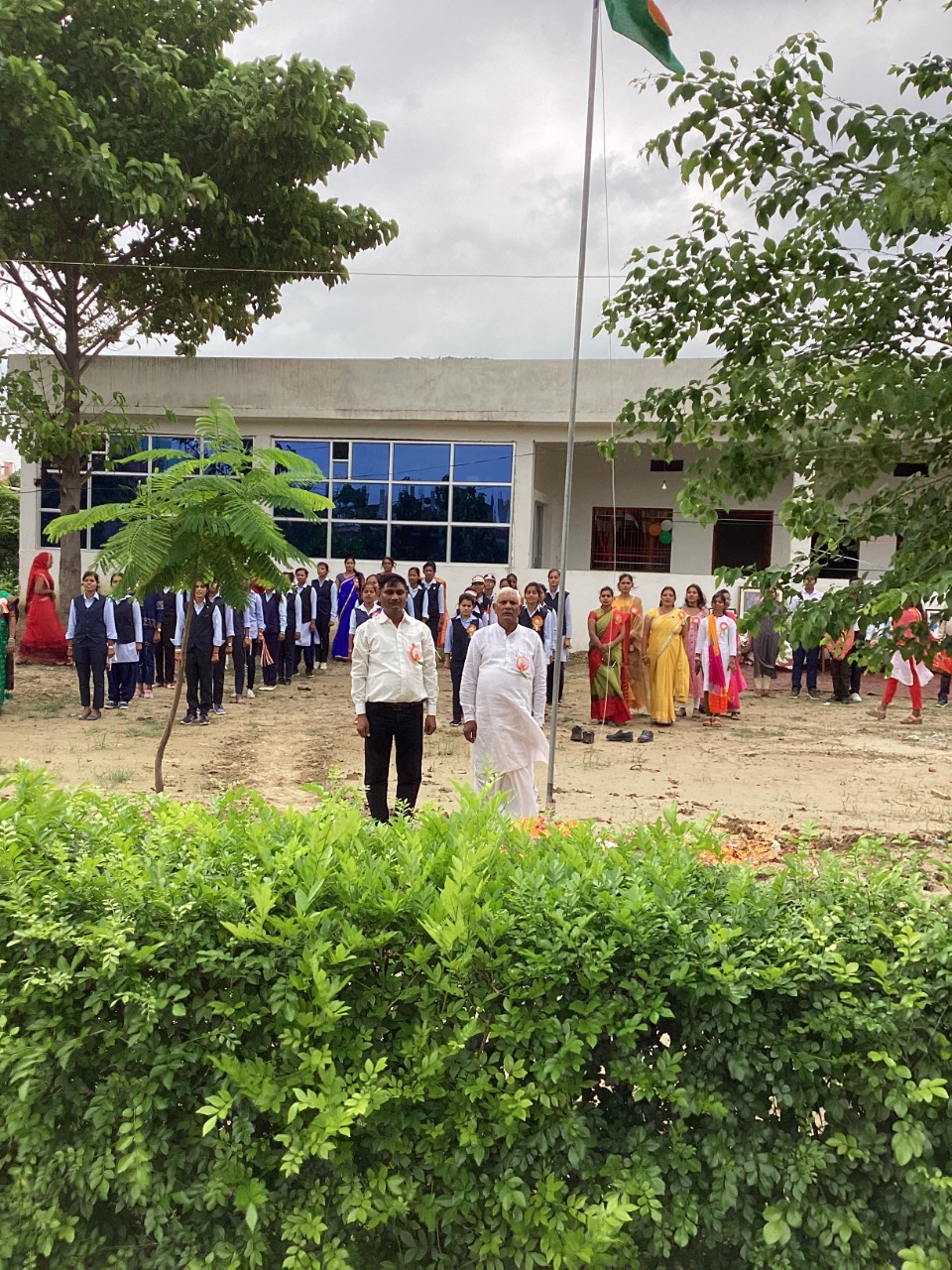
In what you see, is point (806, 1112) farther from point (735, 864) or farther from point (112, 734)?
point (112, 734)

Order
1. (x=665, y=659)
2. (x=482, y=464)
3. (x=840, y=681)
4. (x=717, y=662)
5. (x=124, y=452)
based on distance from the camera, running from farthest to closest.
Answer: (x=482, y=464) → (x=124, y=452) → (x=840, y=681) → (x=717, y=662) → (x=665, y=659)

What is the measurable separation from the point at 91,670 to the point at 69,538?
234 inches

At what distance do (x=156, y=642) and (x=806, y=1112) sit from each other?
13.1 m

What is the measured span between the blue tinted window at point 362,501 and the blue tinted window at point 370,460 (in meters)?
0.20

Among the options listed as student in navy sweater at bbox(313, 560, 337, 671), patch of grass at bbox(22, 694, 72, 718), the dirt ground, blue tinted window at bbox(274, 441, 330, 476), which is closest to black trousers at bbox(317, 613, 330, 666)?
student in navy sweater at bbox(313, 560, 337, 671)

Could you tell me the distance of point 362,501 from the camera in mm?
19406

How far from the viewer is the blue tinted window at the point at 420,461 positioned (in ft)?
62.8

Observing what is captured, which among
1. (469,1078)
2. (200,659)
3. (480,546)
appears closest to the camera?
(469,1078)

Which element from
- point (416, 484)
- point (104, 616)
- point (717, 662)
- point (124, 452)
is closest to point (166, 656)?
point (104, 616)

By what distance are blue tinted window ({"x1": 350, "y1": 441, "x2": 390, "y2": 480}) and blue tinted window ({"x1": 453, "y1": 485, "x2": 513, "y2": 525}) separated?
149 cm

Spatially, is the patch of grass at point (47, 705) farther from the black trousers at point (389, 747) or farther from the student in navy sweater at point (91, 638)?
the black trousers at point (389, 747)

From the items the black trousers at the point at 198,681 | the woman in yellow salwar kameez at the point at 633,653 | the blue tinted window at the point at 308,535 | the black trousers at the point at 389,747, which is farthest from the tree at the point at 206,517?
the blue tinted window at the point at 308,535

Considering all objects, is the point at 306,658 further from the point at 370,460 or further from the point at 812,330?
the point at 812,330

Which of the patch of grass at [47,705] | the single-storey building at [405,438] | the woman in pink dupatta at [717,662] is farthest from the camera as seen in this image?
the single-storey building at [405,438]
